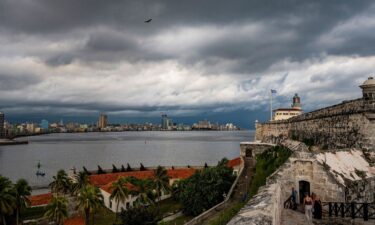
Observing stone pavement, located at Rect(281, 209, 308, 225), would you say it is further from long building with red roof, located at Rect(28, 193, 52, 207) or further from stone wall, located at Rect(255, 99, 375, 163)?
long building with red roof, located at Rect(28, 193, 52, 207)

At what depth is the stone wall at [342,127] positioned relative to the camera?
21.0 metres

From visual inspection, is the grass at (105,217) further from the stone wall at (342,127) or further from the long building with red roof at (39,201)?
the stone wall at (342,127)

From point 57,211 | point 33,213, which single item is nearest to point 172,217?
point 57,211

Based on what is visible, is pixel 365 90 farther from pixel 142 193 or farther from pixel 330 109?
pixel 142 193

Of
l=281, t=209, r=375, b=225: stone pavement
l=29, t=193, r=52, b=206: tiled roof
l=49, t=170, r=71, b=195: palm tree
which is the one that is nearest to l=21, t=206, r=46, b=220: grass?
l=29, t=193, r=52, b=206: tiled roof

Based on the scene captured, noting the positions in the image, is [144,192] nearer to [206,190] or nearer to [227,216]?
[206,190]

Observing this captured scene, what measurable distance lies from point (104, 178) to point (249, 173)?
105 ft

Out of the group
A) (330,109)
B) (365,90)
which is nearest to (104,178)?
(330,109)

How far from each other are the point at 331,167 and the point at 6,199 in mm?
30313

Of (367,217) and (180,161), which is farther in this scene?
(180,161)

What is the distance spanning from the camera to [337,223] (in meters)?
12.2

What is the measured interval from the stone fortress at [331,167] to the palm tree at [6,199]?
27446 mm

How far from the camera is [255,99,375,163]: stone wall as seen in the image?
20984 mm

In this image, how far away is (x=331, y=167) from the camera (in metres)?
15.0
